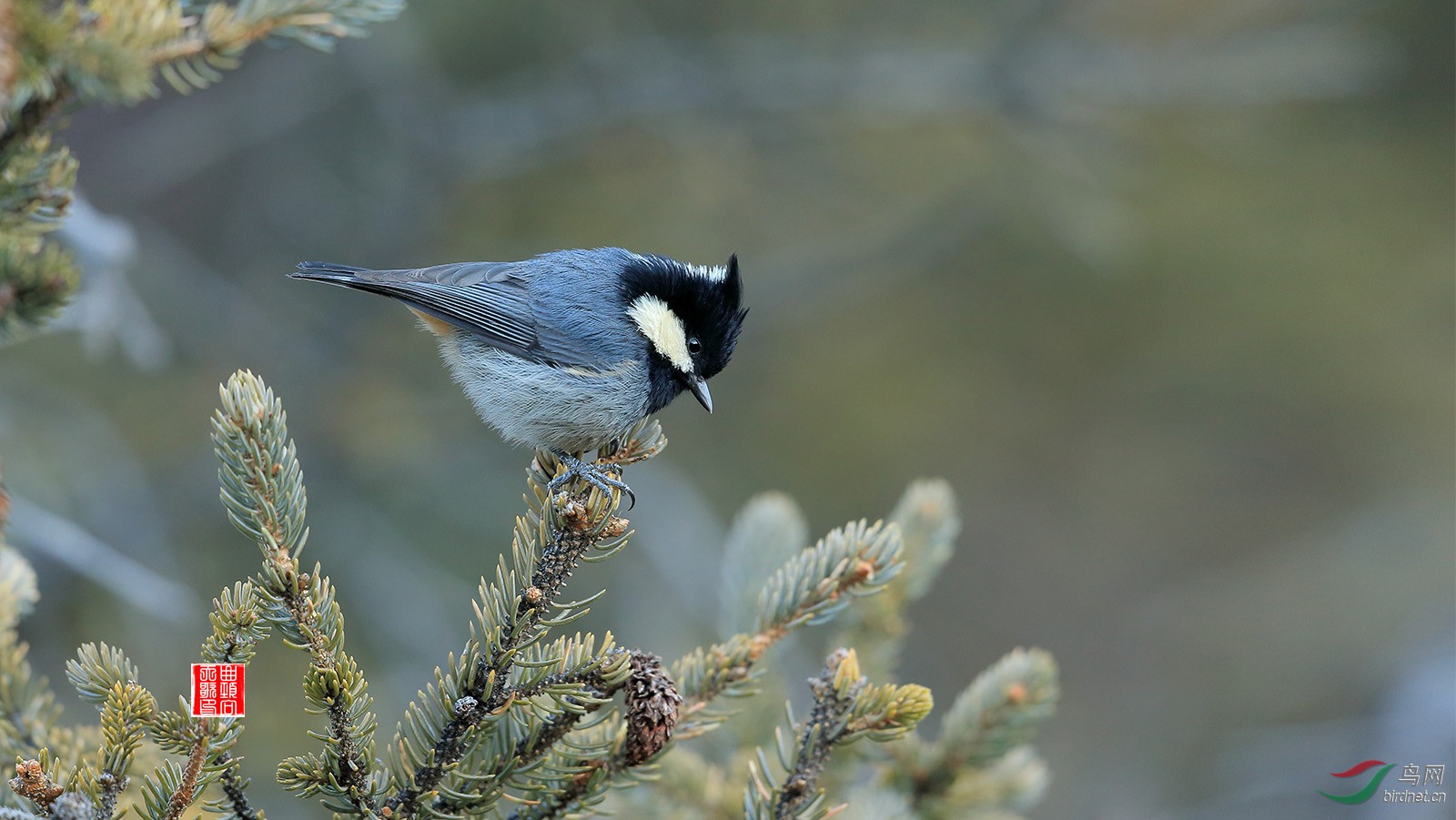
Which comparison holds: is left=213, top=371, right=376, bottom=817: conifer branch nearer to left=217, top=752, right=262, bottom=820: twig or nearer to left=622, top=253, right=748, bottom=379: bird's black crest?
left=217, top=752, right=262, bottom=820: twig

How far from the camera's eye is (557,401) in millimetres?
2898

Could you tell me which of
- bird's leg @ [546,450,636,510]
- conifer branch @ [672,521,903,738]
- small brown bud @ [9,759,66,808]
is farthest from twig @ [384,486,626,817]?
bird's leg @ [546,450,636,510]

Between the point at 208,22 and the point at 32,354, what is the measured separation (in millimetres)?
3784

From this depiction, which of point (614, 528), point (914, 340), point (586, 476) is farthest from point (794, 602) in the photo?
point (914, 340)

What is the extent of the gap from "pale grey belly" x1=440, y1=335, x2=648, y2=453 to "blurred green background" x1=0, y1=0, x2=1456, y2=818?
991mm

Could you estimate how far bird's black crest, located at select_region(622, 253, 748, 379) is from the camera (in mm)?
2996

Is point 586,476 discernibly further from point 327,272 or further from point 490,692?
point 327,272

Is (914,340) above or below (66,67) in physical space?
above

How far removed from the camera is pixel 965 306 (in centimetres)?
609

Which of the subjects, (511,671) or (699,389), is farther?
(699,389)

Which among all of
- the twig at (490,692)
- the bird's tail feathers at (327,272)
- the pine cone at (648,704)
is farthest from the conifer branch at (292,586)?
the bird's tail feathers at (327,272)

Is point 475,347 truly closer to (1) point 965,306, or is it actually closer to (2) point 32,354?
(2) point 32,354

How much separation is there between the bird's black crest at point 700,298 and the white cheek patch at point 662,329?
0.07 ft

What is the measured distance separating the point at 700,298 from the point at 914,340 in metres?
3.42
